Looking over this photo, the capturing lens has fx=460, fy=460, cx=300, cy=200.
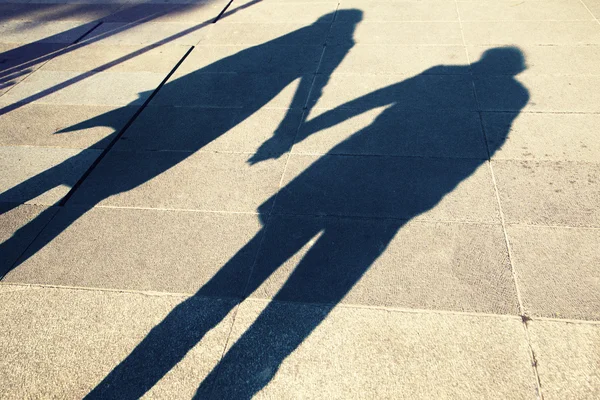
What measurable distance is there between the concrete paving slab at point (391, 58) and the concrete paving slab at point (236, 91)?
773mm

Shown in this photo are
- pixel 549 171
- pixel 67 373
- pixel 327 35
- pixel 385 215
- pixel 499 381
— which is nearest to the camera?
pixel 499 381

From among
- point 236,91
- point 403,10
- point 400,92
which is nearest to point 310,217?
point 400,92

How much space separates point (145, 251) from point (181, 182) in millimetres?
1134

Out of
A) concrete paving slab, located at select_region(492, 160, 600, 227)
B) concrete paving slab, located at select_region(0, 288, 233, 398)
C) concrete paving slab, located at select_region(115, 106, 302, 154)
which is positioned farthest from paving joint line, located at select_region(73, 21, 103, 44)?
concrete paving slab, located at select_region(492, 160, 600, 227)

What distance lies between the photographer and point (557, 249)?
4.42 meters

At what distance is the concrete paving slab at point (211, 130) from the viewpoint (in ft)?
20.2

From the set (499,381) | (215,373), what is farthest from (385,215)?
(215,373)

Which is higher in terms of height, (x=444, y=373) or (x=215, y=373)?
(x=215, y=373)

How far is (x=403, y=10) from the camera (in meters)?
9.66

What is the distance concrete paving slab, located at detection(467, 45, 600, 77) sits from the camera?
7.13 metres

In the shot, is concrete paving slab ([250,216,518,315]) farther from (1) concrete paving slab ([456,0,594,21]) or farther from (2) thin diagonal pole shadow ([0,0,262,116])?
(1) concrete paving slab ([456,0,594,21])

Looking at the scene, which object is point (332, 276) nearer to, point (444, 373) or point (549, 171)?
point (444, 373)

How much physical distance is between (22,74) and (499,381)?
891 cm

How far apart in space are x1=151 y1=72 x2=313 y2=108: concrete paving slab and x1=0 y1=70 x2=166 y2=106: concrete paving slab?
380 mm
